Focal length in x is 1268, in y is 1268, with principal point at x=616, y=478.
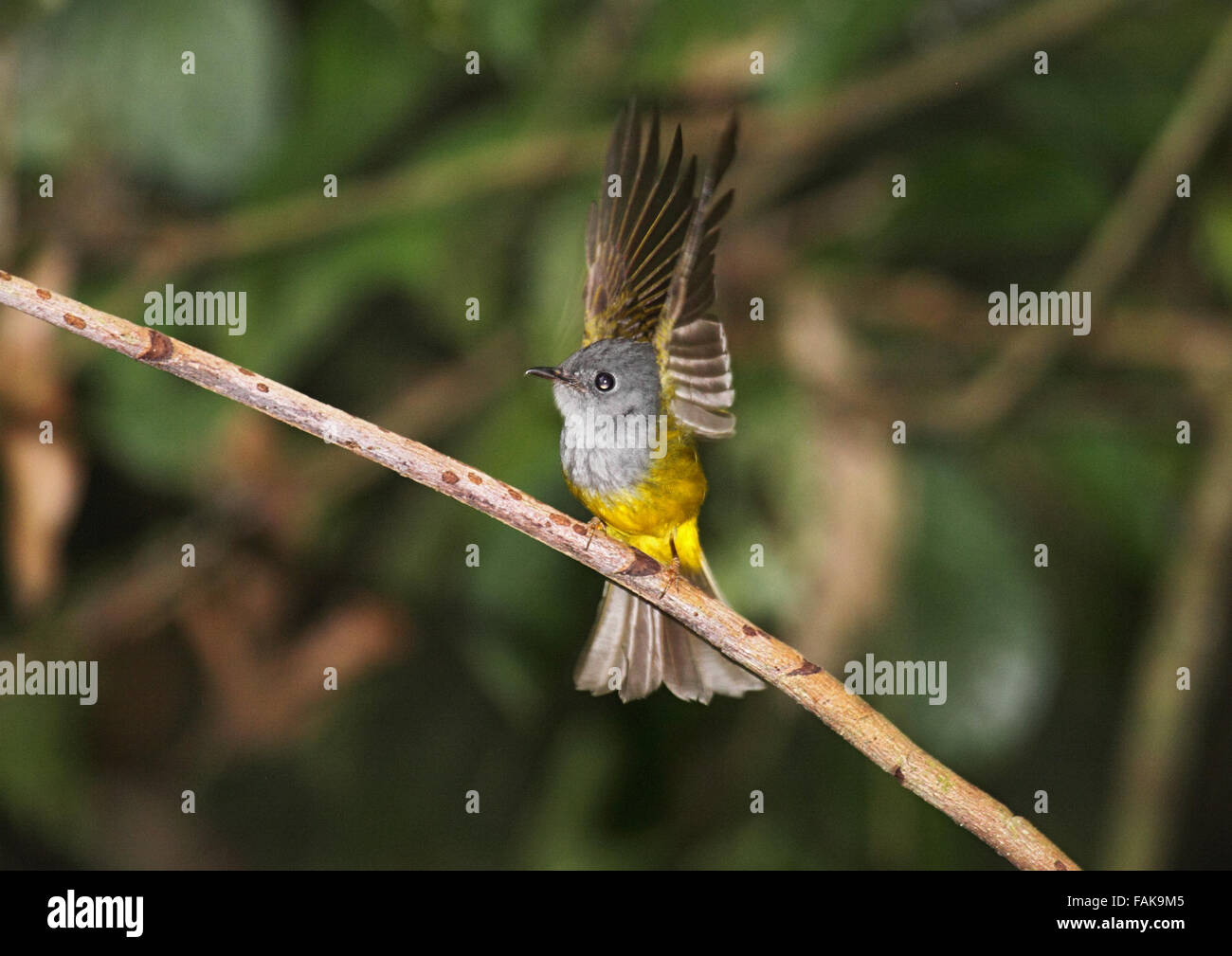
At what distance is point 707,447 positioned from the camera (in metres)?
3.24

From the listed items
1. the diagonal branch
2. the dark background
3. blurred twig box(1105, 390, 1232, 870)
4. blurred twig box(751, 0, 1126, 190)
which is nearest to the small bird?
the dark background

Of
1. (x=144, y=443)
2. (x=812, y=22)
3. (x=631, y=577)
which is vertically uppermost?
(x=812, y=22)

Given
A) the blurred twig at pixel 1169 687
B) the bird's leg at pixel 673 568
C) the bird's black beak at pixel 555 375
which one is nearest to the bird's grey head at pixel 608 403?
the bird's black beak at pixel 555 375

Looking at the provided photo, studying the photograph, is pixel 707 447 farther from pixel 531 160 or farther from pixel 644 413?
pixel 531 160

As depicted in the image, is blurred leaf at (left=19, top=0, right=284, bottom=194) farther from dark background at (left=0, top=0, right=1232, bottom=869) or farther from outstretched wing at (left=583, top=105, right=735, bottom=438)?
outstretched wing at (left=583, top=105, right=735, bottom=438)

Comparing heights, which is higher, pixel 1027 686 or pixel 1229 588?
pixel 1229 588

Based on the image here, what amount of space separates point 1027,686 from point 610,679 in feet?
4.54

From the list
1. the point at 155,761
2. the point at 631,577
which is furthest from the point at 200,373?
the point at 155,761

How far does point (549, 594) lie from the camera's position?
3.16 m

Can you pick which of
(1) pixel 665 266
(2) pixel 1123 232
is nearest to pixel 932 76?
(2) pixel 1123 232

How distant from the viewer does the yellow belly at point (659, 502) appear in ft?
8.04

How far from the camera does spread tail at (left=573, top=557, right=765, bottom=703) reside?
2.30 meters

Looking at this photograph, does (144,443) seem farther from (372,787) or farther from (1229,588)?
(1229,588)

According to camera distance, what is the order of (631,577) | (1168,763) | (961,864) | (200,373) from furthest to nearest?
(961,864) → (1168,763) → (631,577) → (200,373)
